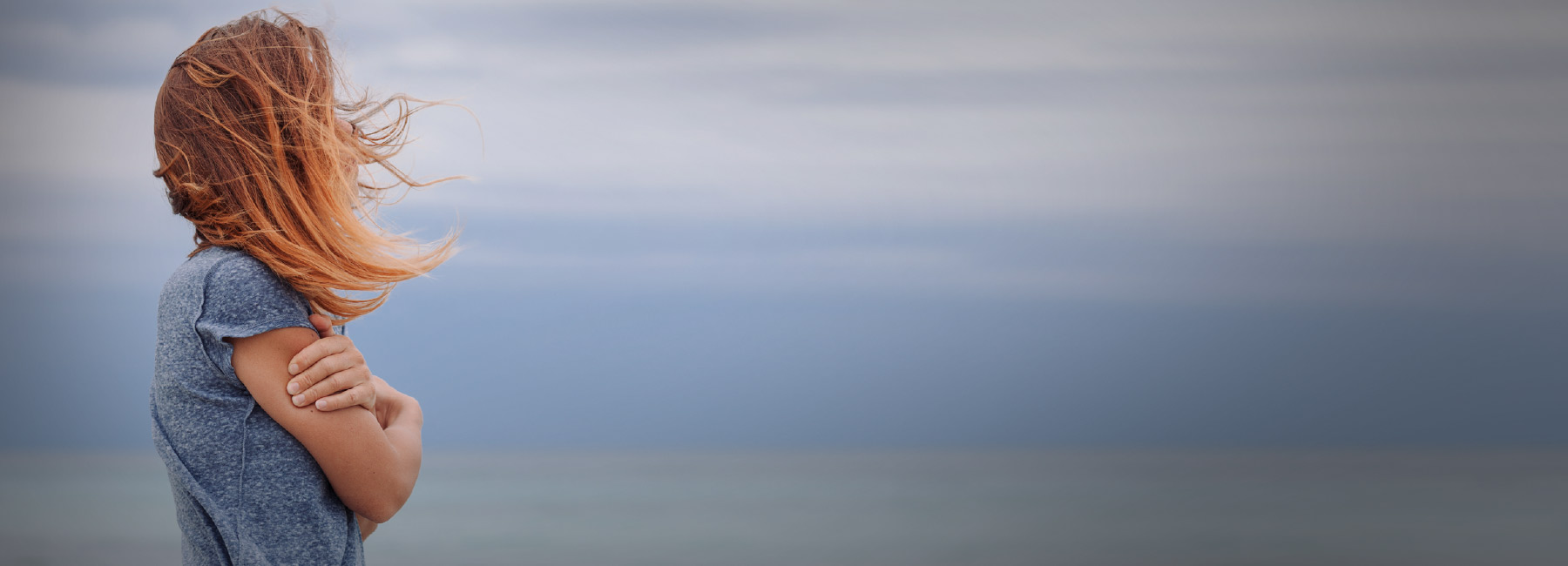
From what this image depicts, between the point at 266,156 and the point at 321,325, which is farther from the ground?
the point at 266,156

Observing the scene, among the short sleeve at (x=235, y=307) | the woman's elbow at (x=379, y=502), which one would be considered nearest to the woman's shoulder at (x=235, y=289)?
the short sleeve at (x=235, y=307)

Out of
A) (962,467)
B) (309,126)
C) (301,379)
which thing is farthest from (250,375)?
(962,467)

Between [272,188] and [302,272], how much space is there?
111 mm

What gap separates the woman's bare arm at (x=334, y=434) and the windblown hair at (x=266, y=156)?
0.08 meters

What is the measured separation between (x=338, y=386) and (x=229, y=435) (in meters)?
0.14

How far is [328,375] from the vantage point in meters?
1.13

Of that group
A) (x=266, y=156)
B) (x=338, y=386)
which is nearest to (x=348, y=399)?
(x=338, y=386)

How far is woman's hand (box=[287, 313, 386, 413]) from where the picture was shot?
1.11 meters

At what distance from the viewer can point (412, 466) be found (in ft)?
4.20

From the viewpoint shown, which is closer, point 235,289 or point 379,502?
point 235,289

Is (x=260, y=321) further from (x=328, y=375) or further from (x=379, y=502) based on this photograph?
(x=379, y=502)

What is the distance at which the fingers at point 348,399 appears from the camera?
112cm

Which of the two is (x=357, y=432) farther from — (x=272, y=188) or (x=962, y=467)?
(x=962, y=467)

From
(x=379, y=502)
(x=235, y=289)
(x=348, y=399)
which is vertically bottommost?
(x=379, y=502)
